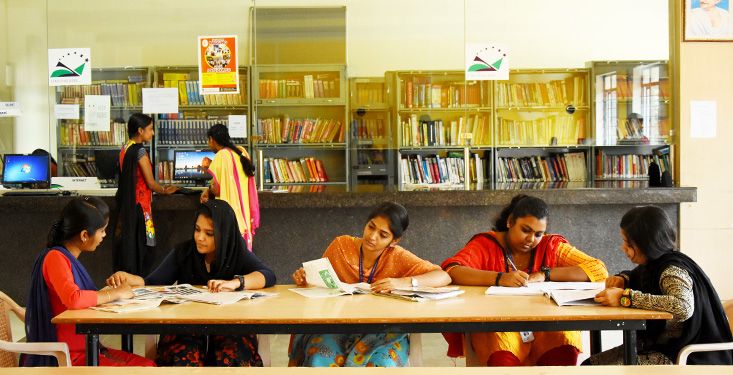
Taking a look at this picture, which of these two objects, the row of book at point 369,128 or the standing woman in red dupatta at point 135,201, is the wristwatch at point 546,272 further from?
the row of book at point 369,128

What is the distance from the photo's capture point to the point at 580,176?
724 cm

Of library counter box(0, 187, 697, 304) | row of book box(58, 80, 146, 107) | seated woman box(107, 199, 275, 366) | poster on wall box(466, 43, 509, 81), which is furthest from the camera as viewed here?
row of book box(58, 80, 146, 107)

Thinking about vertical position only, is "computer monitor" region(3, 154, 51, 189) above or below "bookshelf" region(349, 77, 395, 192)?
below

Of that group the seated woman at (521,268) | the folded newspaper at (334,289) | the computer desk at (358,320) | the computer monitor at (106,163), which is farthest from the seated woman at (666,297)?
the computer monitor at (106,163)

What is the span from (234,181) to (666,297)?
3.42 m

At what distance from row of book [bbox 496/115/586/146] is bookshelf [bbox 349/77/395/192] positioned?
1001 millimetres

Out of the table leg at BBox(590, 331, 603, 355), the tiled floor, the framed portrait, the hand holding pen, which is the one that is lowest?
the tiled floor

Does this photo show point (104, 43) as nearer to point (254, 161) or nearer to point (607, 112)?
point (254, 161)

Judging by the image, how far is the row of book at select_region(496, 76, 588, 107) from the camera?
23.8ft

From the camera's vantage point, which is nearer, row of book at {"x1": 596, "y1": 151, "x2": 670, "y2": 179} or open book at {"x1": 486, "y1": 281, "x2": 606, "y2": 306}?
open book at {"x1": 486, "y1": 281, "x2": 606, "y2": 306}

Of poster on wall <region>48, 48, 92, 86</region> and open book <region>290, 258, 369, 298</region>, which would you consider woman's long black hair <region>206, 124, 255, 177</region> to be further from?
open book <region>290, 258, 369, 298</region>

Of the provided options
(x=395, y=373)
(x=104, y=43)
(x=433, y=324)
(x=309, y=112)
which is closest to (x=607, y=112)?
(x=309, y=112)

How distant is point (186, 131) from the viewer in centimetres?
727

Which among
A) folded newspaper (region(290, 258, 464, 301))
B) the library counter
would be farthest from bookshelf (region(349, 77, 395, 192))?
folded newspaper (region(290, 258, 464, 301))
